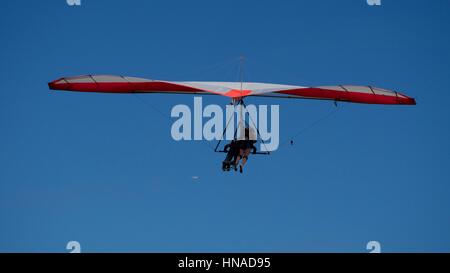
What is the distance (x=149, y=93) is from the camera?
23766 mm

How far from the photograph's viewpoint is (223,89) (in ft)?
75.8

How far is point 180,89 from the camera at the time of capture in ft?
78.3

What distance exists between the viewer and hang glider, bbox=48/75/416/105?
22938 millimetres

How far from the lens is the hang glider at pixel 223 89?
22.9m
